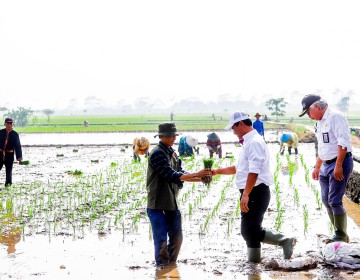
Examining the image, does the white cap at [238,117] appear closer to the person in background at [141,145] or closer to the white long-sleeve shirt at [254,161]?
the white long-sleeve shirt at [254,161]

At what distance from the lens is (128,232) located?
642 centimetres

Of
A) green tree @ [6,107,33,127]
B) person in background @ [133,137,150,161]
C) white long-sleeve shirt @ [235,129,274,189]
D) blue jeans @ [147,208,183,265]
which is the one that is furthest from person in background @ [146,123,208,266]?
green tree @ [6,107,33,127]

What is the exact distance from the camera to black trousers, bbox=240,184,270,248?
4.67 metres

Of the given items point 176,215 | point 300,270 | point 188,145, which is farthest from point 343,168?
point 188,145

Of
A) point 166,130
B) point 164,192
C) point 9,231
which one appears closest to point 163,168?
point 164,192

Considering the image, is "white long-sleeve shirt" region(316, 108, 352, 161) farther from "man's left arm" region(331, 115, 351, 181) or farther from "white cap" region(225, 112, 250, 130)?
"white cap" region(225, 112, 250, 130)

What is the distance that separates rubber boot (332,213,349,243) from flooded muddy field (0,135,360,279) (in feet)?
0.97

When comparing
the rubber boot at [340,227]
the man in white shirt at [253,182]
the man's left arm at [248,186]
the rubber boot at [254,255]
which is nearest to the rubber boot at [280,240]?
the man in white shirt at [253,182]

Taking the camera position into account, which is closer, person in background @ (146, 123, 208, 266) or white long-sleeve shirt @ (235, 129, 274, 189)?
white long-sleeve shirt @ (235, 129, 274, 189)

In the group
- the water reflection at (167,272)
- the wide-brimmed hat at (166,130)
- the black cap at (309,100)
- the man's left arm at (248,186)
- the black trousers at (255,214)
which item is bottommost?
the water reflection at (167,272)

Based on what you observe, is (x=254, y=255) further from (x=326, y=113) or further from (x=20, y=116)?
(x=20, y=116)

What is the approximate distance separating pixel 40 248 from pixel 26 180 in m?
6.47

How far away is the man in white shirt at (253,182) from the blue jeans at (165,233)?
0.66m

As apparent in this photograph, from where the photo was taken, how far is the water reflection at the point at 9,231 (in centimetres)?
595
